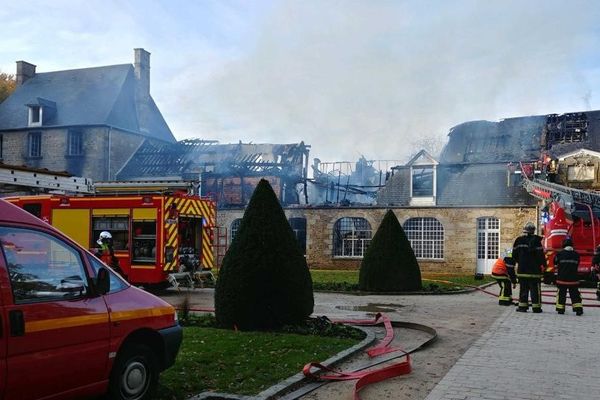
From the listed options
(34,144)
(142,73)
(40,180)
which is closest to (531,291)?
(40,180)

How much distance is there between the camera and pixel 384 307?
42.5 ft

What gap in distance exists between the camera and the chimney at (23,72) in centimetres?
4178

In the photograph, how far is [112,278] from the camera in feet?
16.9

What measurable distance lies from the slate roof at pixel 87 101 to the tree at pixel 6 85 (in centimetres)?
449

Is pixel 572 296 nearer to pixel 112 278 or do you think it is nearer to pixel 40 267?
pixel 112 278

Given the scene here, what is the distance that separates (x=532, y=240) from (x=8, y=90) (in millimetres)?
44946

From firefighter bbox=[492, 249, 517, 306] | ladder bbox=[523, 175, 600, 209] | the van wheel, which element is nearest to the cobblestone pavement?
firefighter bbox=[492, 249, 517, 306]

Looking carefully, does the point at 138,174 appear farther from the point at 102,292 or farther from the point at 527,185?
the point at 102,292

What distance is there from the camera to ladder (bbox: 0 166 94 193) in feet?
31.0

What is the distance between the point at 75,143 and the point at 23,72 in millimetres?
9002

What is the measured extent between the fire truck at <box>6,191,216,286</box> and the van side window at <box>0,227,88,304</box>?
9.52m

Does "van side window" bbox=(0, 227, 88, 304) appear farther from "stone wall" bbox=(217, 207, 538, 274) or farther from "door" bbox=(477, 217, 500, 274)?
"door" bbox=(477, 217, 500, 274)

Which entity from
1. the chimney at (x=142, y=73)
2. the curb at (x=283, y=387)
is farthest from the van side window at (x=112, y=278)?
the chimney at (x=142, y=73)

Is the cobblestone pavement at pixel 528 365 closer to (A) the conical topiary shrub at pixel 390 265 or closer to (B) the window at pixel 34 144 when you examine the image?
(A) the conical topiary shrub at pixel 390 265
